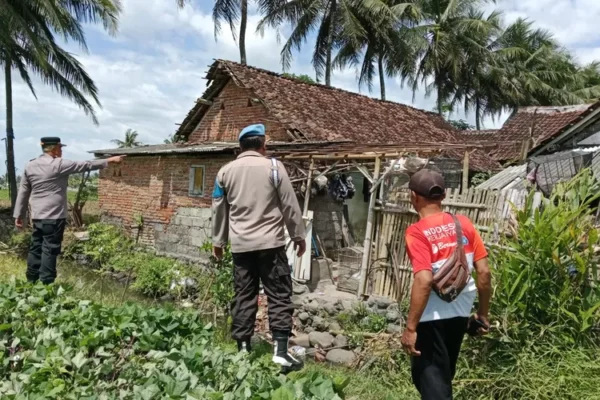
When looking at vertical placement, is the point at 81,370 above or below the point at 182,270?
above

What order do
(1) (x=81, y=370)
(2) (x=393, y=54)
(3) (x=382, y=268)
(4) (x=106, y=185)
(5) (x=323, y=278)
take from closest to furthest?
(1) (x=81, y=370), (3) (x=382, y=268), (5) (x=323, y=278), (4) (x=106, y=185), (2) (x=393, y=54)

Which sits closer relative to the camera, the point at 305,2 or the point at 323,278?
the point at 323,278

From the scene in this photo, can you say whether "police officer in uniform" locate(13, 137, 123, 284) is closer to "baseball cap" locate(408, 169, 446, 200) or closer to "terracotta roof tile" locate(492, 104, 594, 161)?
"baseball cap" locate(408, 169, 446, 200)

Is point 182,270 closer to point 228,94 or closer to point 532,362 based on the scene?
point 228,94

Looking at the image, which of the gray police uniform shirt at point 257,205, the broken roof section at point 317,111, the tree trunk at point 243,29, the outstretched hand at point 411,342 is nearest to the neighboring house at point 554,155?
the broken roof section at point 317,111

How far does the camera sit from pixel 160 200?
44.0 ft

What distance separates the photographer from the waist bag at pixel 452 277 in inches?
102

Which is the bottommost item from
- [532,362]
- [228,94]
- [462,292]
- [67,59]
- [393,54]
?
[532,362]

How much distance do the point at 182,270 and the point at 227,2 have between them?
12821 millimetres

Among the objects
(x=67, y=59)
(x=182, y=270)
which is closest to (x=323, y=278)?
(x=182, y=270)

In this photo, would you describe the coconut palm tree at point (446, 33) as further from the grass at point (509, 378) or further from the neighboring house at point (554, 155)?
the grass at point (509, 378)

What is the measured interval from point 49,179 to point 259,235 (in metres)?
3.00

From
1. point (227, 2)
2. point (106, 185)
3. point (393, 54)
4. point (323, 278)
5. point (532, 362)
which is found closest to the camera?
point (532, 362)

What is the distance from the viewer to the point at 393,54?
77.5 ft
